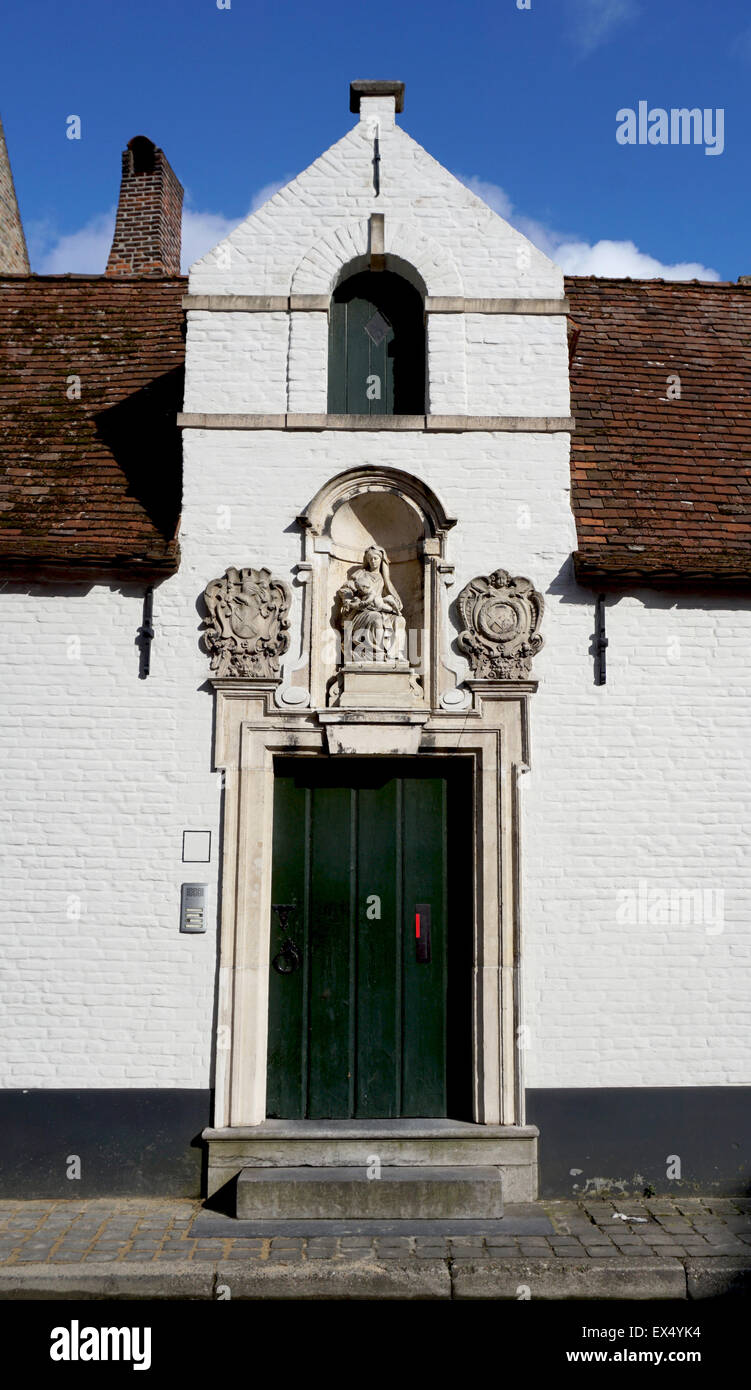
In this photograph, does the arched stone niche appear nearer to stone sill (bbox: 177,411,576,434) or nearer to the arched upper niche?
the arched upper niche

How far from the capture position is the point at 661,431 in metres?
7.94

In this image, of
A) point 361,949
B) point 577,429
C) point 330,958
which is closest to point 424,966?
point 361,949

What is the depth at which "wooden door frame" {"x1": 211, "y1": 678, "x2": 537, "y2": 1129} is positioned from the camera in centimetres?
648

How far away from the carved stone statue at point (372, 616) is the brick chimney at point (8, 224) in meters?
6.78

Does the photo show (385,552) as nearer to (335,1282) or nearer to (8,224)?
(335,1282)

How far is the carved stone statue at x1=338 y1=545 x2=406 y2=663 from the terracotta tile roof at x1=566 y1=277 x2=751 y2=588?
131 cm

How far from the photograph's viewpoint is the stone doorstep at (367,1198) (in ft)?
19.7

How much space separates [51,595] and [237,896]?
7.99ft

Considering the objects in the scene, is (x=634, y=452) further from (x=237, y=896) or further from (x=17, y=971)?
(x=17, y=971)

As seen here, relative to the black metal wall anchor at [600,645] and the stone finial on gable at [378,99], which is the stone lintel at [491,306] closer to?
the stone finial on gable at [378,99]

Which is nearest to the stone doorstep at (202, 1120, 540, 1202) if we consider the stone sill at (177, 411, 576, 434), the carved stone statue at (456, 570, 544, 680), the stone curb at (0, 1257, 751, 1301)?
the stone curb at (0, 1257, 751, 1301)

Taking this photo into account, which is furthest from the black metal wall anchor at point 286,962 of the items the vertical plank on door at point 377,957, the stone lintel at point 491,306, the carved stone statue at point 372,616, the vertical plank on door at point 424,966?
the stone lintel at point 491,306

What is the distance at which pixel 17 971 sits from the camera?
655cm

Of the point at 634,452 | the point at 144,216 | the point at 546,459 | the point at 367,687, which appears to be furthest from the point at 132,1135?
the point at 144,216
